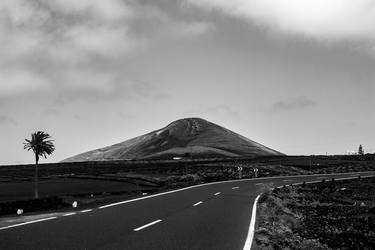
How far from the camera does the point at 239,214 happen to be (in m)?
21.5

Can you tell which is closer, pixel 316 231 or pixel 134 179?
pixel 316 231

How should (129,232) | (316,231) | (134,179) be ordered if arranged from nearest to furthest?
(129,232), (316,231), (134,179)

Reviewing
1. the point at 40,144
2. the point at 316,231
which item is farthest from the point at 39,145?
the point at 316,231

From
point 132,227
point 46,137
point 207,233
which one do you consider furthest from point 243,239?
point 46,137

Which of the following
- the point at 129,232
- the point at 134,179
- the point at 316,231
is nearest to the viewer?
the point at 129,232

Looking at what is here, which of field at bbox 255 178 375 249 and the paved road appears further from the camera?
field at bbox 255 178 375 249

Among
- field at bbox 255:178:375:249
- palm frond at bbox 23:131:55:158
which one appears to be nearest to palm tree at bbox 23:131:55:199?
palm frond at bbox 23:131:55:158

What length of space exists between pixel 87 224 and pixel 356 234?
9.68 meters

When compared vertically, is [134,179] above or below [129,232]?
below

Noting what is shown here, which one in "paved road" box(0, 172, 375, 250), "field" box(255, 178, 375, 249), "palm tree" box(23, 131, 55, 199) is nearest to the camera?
"paved road" box(0, 172, 375, 250)

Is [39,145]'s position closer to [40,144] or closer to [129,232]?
[40,144]

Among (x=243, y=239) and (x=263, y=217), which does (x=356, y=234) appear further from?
(x=243, y=239)

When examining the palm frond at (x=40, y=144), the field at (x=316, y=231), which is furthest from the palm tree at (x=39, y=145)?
the field at (x=316, y=231)

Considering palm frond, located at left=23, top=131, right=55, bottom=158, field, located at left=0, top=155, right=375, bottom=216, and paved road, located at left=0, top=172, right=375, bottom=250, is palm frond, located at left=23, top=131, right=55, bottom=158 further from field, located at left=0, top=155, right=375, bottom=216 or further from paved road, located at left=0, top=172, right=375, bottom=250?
paved road, located at left=0, top=172, right=375, bottom=250
